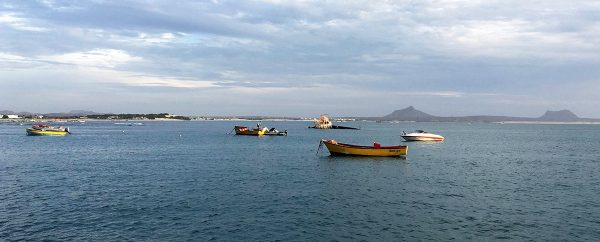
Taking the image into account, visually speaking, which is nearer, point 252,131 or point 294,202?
point 294,202

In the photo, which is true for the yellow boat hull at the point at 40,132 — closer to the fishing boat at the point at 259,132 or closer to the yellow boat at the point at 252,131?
the yellow boat at the point at 252,131

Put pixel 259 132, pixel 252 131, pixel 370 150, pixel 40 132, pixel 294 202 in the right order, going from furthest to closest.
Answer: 1. pixel 252 131
2. pixel 259 132
3. pixel 40 132
4. pixel 370 150
5. pixel 294 202

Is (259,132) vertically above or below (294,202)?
above

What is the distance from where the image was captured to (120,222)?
81.3 ft

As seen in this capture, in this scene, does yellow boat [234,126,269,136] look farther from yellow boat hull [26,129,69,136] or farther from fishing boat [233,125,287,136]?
yellow boat hull [26,129,69,136]

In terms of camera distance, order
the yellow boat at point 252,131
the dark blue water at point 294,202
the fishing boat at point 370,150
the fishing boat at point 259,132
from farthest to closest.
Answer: the fishing boat at point 259,132, the yellow boat at point 252,131, the fishing boat at point 370,150, the dark blue water at point 294,202

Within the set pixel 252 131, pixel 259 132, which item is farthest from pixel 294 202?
pixel 252 131

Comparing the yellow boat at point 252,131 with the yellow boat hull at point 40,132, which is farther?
the yellow boat at point 252,131

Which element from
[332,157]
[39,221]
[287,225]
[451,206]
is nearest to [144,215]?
[39,221]

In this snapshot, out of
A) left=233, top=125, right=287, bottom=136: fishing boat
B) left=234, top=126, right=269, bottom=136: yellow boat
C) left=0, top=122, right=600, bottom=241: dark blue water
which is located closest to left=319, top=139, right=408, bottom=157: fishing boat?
left=0, top=122, right=600, bottom=241: dark blue water

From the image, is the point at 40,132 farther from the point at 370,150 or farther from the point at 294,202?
the point at 294,202

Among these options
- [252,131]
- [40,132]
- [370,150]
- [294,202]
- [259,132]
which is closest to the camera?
[294,202]

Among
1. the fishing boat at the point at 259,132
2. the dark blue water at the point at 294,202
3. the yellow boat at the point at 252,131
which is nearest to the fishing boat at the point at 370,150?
the dark blue water at the point at 294,202

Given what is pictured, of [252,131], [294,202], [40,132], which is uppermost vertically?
[252,131]
